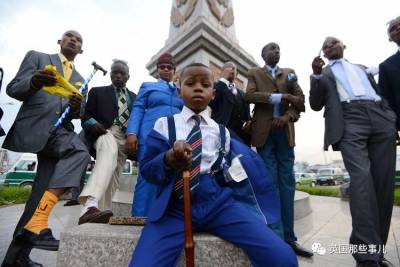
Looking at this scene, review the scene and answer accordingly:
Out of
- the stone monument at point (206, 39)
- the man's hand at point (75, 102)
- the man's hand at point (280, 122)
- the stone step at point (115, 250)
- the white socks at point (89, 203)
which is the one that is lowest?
the stone step at point (115, 250)

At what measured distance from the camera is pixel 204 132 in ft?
5.79

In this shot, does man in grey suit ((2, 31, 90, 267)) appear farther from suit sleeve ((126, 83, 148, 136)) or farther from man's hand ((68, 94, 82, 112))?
suit sleeve ((126, 83, 148, 136))

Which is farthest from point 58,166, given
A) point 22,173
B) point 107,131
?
point 22,173

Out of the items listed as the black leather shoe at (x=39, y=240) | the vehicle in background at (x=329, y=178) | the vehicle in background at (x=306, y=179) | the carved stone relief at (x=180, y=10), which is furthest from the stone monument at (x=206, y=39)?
the vehicle in background at (x=329, y=178)

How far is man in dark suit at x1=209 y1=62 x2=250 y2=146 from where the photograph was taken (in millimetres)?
3072

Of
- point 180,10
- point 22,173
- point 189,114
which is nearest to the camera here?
point 189,114

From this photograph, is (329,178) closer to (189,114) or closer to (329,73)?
(329,73)

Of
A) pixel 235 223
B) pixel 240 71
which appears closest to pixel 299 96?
pixel 235 223

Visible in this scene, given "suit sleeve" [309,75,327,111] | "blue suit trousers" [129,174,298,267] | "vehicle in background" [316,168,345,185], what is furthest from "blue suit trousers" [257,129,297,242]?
"vehicle in background" [316,168,345,185]

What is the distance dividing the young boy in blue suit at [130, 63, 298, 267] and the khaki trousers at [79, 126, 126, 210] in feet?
3.29

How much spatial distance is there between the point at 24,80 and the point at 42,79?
21cm

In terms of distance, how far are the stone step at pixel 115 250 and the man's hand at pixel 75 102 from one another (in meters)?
1.22

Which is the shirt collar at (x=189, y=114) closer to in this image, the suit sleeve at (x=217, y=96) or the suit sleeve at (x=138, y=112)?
the suit sleeve at (x=138, y=112)

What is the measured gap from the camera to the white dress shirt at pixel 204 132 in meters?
1.68
